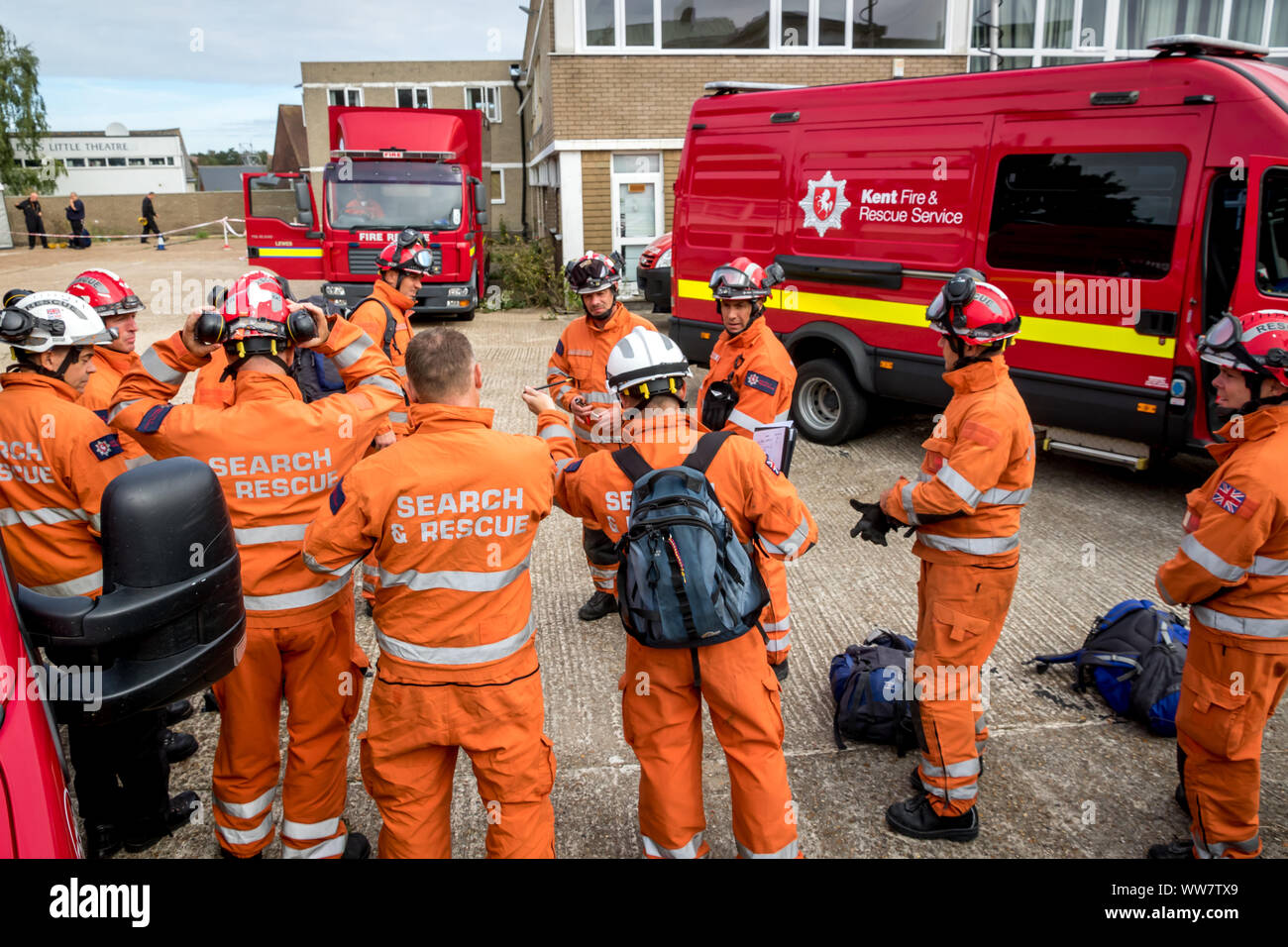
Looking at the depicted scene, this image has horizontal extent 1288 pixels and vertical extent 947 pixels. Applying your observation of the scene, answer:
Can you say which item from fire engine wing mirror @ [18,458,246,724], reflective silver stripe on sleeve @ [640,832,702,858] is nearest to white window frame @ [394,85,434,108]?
reflective silver stripe on sleeve @ [640,832,702,858]

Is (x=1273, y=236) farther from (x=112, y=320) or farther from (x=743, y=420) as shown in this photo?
(x=112, y=320)

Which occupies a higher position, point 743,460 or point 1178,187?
point 1178,187

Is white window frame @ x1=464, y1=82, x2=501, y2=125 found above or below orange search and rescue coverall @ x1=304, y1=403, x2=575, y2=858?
above

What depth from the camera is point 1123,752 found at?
150 inches

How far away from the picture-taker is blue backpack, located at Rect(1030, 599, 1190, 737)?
3928 millimetres

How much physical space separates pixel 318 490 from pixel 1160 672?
3.64m

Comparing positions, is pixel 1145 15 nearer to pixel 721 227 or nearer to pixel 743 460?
pixel 721 227

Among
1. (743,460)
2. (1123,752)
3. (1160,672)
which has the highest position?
(743,460)

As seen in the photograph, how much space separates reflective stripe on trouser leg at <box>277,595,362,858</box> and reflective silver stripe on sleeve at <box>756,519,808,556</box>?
5.10 feet

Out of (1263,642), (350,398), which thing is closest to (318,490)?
(350,398)

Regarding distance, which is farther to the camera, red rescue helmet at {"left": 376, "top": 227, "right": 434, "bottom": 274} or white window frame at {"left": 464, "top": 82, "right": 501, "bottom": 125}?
white window frame at {"left": 464, "top": 82, "right": 501, "bottom": 125}

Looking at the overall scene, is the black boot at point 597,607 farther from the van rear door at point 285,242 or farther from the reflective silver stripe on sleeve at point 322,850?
the van rear door at point 285,242

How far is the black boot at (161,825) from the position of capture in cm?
337

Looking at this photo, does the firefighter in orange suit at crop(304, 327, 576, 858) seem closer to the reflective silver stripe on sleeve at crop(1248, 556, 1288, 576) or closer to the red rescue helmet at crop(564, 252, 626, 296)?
the reflective silver stripe on sleeve at crop(1248, 556, 1288, 576)
